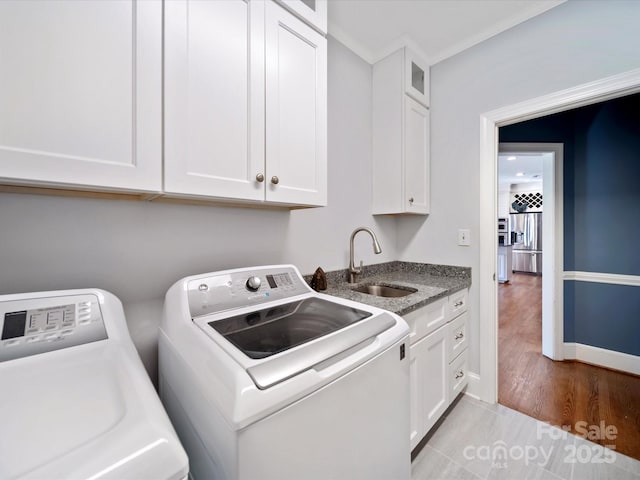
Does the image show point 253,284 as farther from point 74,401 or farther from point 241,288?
point 74,401

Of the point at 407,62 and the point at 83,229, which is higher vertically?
the point at 407,62

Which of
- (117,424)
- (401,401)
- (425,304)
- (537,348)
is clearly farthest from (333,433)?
(537,348)

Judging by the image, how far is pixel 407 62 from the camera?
74.8 inches

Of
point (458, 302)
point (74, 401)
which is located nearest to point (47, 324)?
point (74, 401)

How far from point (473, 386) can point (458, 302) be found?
669 mm

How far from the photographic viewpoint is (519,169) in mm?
6000

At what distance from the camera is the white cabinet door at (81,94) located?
2.07ft

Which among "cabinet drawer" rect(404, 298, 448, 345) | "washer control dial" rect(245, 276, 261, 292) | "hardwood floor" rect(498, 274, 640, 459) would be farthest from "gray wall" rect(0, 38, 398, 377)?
"hardwood floor" rect(498, 274, 640, 459)

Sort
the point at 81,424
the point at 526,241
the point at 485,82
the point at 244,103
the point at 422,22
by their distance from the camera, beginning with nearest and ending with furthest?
the point at 81,424 → the point at 244,103 → the point at 422,22 → the point at 485,82 → the point at 526,241

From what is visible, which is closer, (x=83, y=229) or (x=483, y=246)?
(x=83, y=229)

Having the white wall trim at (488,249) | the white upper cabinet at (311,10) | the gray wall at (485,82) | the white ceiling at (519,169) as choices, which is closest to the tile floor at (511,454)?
the white wall trim at (488,249)

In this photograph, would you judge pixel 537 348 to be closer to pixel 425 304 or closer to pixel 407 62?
pixel 425 304

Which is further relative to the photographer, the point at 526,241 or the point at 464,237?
the point at 526,241

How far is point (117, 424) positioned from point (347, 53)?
2.26 metres
